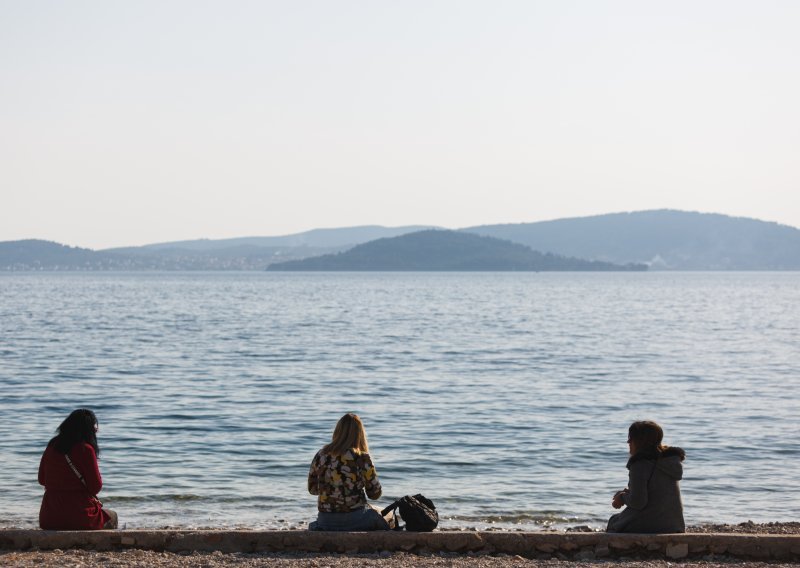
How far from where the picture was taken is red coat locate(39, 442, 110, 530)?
380 inches

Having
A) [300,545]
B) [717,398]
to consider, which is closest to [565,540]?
[300,545]

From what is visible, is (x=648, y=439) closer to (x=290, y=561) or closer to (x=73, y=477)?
(x=290, y=561)

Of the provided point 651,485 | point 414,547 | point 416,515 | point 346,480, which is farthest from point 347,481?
point 651,485

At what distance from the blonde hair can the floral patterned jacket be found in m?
0.05

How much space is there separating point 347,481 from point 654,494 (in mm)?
2629

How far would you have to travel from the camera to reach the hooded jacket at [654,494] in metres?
9.41

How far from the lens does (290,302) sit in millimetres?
104562

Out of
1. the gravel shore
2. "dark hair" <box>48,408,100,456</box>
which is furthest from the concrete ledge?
"dark hair" <box>48,408,100,456</box>

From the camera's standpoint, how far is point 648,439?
933 centimetres

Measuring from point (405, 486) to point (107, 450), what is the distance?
5.75 m

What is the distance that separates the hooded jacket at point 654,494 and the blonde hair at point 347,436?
2310mm

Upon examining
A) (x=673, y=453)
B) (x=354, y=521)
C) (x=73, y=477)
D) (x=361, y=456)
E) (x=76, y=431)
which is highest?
(x=76, y=431)

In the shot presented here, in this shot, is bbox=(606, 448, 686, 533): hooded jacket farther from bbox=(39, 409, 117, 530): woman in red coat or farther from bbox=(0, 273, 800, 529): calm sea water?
bbox=(39, 409, 117, 530): woman in red coat

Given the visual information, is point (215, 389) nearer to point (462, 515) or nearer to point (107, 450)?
point (107, 450)
